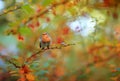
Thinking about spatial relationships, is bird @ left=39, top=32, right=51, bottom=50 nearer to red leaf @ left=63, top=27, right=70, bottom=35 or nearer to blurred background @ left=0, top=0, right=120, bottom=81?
blurred background @ left=0, top=0, right=120, bottom=81

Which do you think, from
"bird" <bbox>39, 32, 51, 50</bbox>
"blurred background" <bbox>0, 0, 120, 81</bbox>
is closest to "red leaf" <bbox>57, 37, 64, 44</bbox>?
"blurred background" <bbox>0, 0, 120, 81</bbox>

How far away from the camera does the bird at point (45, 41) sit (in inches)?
74.9

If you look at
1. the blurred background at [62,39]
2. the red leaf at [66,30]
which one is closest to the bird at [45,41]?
the blurred background at [62,39]

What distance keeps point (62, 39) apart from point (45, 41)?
0.21m

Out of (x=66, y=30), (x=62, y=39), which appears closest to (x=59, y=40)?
(x=62, y=39)

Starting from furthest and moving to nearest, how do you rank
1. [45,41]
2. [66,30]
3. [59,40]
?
[66,30], [59,40], [45,41]

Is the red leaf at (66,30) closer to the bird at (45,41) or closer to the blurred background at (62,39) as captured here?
the blurred background at (62,39)

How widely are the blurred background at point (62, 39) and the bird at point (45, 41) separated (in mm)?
56

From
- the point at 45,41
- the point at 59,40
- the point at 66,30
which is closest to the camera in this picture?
the point at 45,41

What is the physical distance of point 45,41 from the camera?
6.23 ft

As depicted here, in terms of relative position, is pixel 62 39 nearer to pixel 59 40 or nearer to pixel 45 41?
pixel 59 40

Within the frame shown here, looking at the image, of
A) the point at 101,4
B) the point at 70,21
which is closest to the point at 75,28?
the point at 70,21

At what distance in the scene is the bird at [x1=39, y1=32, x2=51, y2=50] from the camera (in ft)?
6.24

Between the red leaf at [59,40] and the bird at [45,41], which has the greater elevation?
the bird at [45,41]
